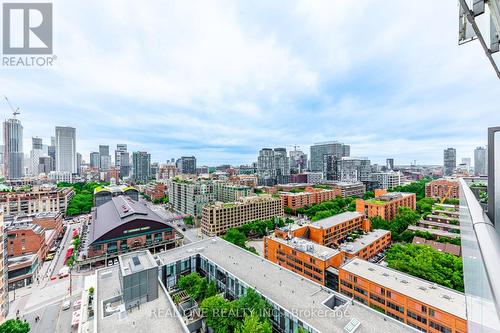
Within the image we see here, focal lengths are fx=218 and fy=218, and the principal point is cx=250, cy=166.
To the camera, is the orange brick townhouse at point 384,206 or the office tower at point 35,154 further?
the office tower at point 35,154

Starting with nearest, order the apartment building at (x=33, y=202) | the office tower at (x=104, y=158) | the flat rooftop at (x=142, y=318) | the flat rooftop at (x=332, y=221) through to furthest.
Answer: the flat rooftop at (x=142, y=318) < the flat rooftop at (x=332, y=221) < the apartment building at (x=33, y=202) < the office tower at (x=104, y=158)

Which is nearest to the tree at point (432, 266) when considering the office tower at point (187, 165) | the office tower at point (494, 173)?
the office tower at point (494, 173)

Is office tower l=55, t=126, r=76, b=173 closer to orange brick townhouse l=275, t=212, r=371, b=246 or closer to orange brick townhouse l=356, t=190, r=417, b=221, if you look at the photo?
orange brick townhouse l=275, t=212, r=371, b=246

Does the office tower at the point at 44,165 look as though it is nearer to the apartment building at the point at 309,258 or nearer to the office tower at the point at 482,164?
the apartment building at the point at 309,258

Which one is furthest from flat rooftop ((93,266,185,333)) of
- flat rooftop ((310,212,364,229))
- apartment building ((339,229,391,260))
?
flat rooftop ((310,212,364,229))

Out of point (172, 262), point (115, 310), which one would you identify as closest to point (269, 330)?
point (115, 310)

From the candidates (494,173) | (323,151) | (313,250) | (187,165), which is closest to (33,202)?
(313,250)

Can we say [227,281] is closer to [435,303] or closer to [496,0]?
[435,303]

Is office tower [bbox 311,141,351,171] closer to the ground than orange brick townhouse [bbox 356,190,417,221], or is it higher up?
higher up
